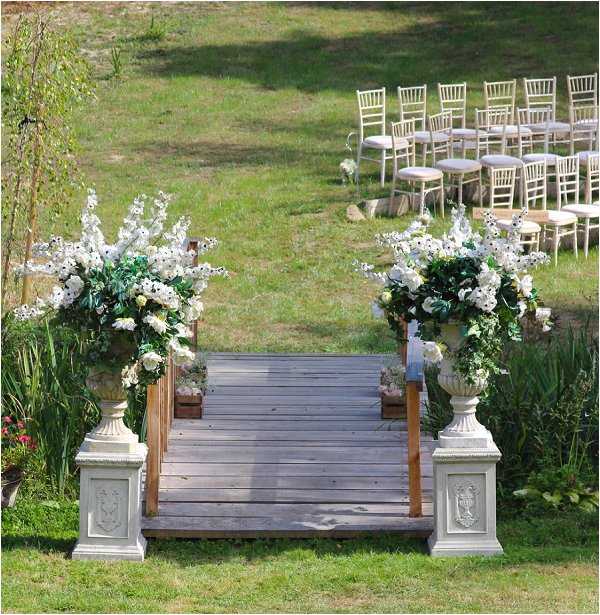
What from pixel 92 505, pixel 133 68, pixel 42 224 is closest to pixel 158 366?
pixel 92 505

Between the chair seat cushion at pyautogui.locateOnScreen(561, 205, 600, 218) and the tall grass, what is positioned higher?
the chair seat cushion at pyautogui.locateOnScreen(561, 205, 600, 218)

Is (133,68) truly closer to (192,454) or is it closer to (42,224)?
(42,224)

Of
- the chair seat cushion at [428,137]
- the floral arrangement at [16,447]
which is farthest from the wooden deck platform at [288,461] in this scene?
the chair seat cushion at [428,137]

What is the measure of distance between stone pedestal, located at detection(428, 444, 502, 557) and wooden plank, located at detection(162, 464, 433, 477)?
3.13 feet

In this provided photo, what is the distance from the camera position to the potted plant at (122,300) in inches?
261

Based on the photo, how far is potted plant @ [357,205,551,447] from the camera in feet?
22.1

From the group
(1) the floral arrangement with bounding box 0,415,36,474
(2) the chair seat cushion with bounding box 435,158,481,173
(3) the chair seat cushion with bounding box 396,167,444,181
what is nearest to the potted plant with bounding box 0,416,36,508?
(1) the floral arrangement with bounding box 0,415,36,474

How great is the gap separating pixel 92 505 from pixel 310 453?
1854 mm

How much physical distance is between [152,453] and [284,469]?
3.51 feet

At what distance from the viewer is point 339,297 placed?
13.1 meters

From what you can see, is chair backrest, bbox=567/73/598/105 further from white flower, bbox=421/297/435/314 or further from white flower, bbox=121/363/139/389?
white flower, bbox=121/363/139/389

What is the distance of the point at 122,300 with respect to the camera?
261 inches

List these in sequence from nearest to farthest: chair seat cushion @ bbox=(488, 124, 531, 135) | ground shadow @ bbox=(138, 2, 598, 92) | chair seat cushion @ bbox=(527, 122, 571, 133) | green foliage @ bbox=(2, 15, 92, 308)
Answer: green foliage @ bbox=(2, 15, 92, 308), chair seat cushion @ bbox=(488, 124, 531, 135), chair seat cushion @ bbox=(527, 122, 571, 133), ground shadow @ bbox=(138, 2, 598, 92)

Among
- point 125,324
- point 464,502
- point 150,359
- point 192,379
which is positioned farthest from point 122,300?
point 192,379
